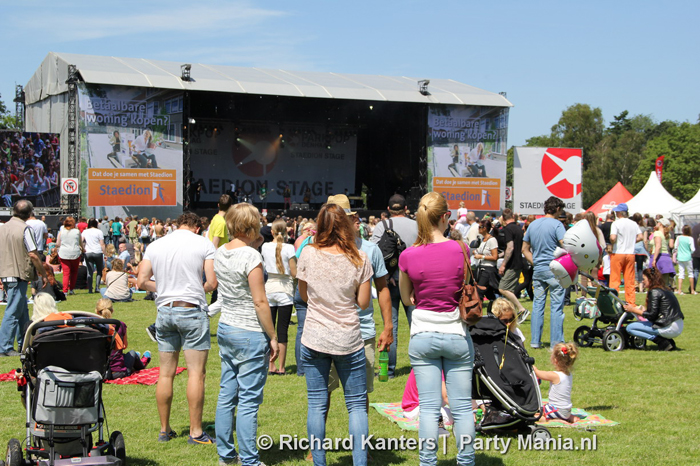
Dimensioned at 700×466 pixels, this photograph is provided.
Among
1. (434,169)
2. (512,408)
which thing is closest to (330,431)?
(512,408)

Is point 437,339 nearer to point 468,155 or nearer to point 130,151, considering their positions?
point 130,151

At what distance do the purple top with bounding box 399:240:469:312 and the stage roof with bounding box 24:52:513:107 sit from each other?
Result: 68.3 feet

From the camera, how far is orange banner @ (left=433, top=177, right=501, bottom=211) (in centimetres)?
2666

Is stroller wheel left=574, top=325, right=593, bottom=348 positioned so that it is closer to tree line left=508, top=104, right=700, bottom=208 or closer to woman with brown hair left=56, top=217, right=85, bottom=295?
woman with brown hair left=56, top=217, right=85, bottom=295

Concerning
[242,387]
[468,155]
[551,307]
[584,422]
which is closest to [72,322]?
[242,387]

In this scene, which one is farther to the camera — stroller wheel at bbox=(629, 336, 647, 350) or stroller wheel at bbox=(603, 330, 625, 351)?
stroller wheel at bbox=(629, 336, 647, 350)

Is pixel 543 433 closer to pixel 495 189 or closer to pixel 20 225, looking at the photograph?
pixel 20 225

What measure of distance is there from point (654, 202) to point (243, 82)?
1592cm

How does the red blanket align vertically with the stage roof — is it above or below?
below

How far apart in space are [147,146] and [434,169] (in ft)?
34.0

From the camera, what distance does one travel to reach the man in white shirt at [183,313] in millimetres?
4223

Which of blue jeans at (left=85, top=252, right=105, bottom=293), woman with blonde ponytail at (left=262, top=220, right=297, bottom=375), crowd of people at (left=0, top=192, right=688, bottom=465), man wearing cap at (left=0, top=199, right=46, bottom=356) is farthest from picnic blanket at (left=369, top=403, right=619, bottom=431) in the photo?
blue jeans at (left=85, top=252, right=105, bottom=293)

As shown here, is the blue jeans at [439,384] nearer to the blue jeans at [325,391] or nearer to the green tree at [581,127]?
the blue jeans at [325,391]

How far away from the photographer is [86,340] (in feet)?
12.0
